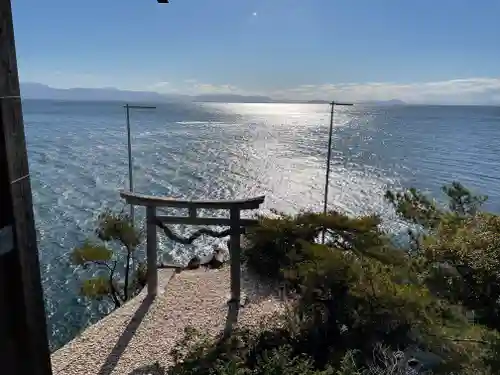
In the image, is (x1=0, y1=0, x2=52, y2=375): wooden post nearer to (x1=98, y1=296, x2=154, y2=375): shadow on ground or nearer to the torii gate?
(x1=98, y1=296, x2=154, y2=375): shadow on ground

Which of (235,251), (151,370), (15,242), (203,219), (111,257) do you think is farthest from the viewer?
(111,257)

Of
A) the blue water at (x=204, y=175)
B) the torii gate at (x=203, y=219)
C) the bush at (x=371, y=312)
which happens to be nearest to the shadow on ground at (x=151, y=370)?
the bush at (x=371, y=312)

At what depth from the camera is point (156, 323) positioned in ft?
29.2

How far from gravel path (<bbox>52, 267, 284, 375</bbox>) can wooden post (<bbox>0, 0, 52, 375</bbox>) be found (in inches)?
216

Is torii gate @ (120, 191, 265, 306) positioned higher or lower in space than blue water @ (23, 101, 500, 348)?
higher

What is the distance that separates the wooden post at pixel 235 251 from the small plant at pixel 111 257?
3472 millimetres

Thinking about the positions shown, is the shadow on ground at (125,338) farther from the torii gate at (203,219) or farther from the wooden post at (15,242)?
the wooden post at (15,242)

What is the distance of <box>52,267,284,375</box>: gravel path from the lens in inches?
300

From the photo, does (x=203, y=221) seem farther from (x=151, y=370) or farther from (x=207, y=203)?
(x=151, y=370)

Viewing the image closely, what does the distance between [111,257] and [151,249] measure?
3854 millimetres

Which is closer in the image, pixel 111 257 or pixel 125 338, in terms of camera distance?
pixel 125 338

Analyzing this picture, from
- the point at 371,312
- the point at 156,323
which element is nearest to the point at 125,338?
the point at 156,323

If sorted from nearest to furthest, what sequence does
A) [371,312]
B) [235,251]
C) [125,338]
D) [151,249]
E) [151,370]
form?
[371,312] < [151,370] < [125,338] < [235,251] < [151,249]

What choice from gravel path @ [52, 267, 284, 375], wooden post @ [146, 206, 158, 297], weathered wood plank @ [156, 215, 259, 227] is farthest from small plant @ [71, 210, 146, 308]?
weathered wood plank @ [156, 215, 259, 227]
